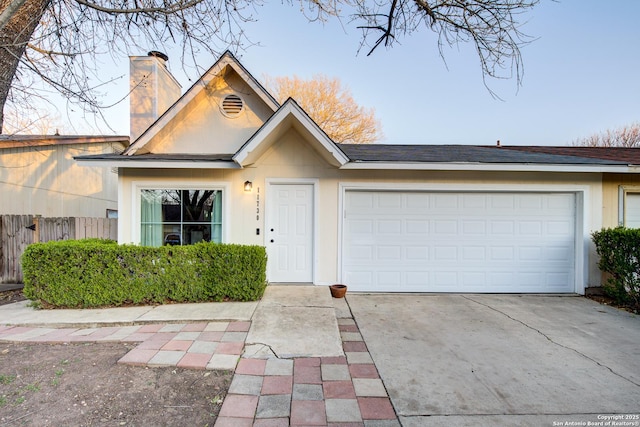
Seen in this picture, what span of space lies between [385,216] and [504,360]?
338 cm

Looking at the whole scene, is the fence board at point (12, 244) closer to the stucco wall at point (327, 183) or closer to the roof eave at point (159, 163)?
the roof eave at point (159, 163)

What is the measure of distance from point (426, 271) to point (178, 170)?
221 inches

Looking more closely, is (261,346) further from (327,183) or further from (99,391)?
(327,183)

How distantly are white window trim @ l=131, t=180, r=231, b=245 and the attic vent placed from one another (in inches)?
72.6

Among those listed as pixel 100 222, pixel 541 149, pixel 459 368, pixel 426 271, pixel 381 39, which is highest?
pixel 381 39

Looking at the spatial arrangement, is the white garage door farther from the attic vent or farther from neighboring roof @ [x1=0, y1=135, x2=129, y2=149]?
neighboring roof @ [x1=0, y1=135, x2=129, y2=149]

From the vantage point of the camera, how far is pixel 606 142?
2191cm

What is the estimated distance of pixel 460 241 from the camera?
616cm

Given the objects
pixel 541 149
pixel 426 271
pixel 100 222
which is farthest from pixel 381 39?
pixel 541 149

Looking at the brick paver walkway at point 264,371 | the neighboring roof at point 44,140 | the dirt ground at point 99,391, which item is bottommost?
the dirt ground at point 99,391

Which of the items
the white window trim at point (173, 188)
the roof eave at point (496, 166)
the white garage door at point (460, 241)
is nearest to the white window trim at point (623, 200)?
the roof eave at point (496, 166)

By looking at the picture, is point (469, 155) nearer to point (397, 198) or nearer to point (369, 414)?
point (397, 198)

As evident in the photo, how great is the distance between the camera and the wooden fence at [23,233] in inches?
260

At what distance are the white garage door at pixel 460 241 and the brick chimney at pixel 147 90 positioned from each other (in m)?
5.66
